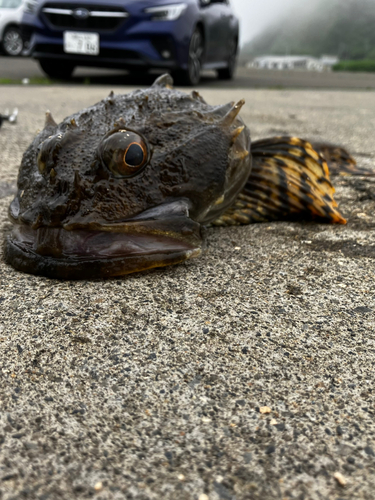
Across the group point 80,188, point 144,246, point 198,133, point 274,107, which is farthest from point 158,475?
point 274,107

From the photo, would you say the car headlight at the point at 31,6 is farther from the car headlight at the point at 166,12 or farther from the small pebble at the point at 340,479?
the small pebble at the point at 340,479

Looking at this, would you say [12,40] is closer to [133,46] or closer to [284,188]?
[133,46]

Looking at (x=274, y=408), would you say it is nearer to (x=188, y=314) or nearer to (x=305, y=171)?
(x=188, y=314)

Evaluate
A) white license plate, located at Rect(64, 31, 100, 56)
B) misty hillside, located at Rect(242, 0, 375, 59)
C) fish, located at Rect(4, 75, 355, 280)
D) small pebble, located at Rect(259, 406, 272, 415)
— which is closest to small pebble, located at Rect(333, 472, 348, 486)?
small pebble, located at Rect(259, 406, 272, 415)

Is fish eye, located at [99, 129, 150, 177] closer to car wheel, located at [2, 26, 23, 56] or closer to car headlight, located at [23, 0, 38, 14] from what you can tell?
car headlight, located at [23, 0, 38, 14]

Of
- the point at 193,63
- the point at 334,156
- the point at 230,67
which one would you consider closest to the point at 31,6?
the point at 193,63

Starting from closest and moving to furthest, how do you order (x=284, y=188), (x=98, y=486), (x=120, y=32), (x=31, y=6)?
(x=98, y=486)
(x=284, y=188)
(x=120, y=32)
(x=31, y=6)
